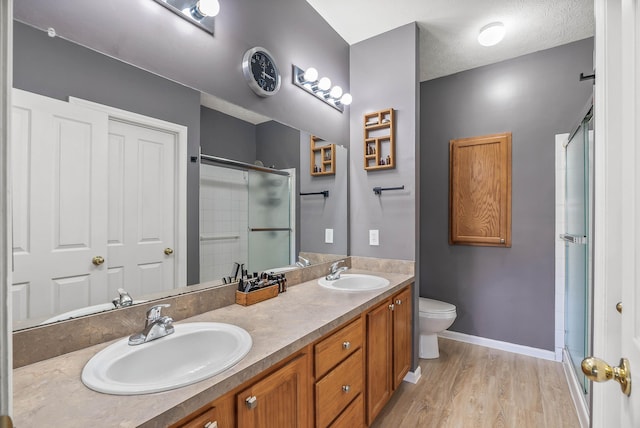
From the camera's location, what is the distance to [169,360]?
1017 millimetres

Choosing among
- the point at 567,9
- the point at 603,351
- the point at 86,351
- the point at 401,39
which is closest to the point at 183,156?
the point at 86,351

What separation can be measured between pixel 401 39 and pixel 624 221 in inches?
84.8

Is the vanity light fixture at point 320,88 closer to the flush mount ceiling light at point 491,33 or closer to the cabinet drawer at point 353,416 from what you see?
the flush mount ceiling light at point 491,33

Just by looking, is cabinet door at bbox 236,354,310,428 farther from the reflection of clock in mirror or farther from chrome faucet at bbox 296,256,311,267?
the reflection of clock in mirror

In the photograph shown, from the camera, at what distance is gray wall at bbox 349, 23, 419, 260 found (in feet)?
7.36

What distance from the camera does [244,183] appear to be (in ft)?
5.34

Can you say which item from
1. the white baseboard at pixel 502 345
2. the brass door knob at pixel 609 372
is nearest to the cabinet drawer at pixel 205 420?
the brass door knob at pixel 609 372

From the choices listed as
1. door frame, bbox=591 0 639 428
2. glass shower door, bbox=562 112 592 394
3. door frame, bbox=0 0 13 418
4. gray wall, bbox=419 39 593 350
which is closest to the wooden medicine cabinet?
gray wall, bbox=419 39 593 350

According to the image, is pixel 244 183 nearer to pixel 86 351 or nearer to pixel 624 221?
pixel 86 351

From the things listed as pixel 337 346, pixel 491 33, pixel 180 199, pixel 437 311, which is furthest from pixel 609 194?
pixel 491 33

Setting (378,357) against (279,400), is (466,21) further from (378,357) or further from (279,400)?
(279,400)

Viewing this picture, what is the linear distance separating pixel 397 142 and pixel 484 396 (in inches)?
74.3

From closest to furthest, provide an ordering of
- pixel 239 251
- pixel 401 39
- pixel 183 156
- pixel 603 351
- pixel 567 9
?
pixel 603 351 → pixel 183 156 → pixel 239 251 → pixel 567 9 → pixel 401 39

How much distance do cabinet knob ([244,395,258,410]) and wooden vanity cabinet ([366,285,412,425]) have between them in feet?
2.67
